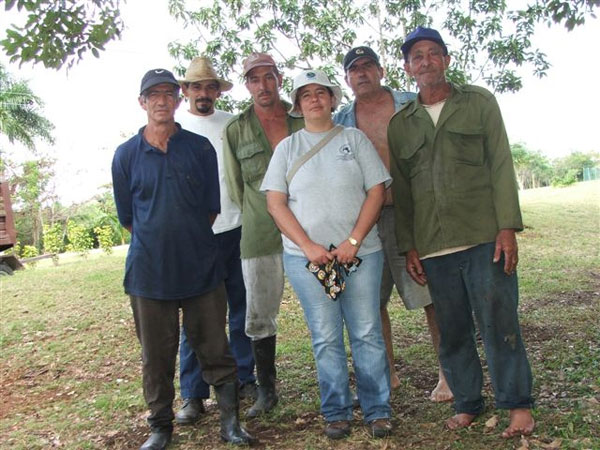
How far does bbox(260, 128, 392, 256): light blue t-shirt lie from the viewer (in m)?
3.65

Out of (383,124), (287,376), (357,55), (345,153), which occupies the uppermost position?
(357,55)

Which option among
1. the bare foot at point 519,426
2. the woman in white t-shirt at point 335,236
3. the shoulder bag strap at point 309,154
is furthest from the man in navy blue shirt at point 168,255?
the bare foot at point 519,426

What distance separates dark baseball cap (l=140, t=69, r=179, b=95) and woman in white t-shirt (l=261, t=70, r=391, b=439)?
0.78 meters

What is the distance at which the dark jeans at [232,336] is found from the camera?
4.49m

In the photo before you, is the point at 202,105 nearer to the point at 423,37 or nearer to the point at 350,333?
the point at 423,37

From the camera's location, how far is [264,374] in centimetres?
446

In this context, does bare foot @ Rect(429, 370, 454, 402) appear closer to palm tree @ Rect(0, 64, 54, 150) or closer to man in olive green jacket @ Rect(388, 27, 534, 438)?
man in olive green jacket @ Rect(388, 27, 534, 438)

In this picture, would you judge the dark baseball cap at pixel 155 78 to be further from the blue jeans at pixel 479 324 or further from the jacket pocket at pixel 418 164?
the blue jeans at pixel 479 324

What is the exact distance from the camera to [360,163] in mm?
3756

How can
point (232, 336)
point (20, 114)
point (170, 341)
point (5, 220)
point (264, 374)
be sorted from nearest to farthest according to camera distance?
point (170, 341) < point (264, 374) < point (232, 336) < point (5, 220) < point (20, 114)

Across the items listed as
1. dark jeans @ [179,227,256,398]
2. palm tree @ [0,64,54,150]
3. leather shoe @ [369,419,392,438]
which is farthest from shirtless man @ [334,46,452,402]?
palm tree @ [0,64,54,150]

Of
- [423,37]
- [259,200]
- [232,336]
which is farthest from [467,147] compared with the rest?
[232,336]

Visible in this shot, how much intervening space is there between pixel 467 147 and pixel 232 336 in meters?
2.27

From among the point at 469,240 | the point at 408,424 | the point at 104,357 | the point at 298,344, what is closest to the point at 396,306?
the point at 298,344
